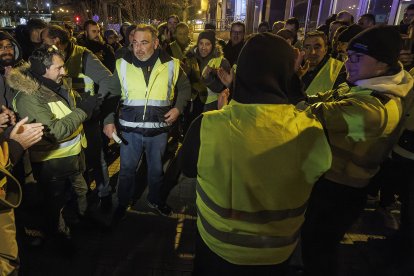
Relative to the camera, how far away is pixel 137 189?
163 inches

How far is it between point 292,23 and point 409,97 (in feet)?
15.5

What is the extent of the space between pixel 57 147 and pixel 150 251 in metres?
1.34

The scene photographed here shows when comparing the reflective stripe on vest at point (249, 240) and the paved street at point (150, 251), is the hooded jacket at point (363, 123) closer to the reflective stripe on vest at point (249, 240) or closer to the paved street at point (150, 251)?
the reflective stripe on vest at point (249, 240)

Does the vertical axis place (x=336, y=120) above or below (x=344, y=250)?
above

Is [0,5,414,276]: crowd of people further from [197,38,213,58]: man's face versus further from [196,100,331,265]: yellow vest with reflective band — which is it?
[197,38,213,58]: man's face

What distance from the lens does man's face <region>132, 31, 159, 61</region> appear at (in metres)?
3.00

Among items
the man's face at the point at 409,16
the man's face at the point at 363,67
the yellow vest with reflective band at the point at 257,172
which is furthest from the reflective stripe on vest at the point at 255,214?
the man's face at the point at 409,16

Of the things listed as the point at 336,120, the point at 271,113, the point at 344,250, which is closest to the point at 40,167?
the point at 271,113

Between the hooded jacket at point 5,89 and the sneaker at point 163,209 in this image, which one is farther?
the sneaker at point 163,209

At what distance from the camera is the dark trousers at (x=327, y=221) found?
7.48 feet

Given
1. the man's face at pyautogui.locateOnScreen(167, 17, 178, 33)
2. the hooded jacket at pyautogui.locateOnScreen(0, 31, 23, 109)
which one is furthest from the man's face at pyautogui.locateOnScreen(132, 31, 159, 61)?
the man's face at pyautogui.locateOnScreen(167, 17, 178, 33)

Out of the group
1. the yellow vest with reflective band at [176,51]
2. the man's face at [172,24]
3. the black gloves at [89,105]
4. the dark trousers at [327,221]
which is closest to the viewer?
the dark trousers at [327,221]

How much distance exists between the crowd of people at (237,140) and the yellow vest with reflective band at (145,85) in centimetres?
1

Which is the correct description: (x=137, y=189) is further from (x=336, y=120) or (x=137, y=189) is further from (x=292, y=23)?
(x=292, y=23)
